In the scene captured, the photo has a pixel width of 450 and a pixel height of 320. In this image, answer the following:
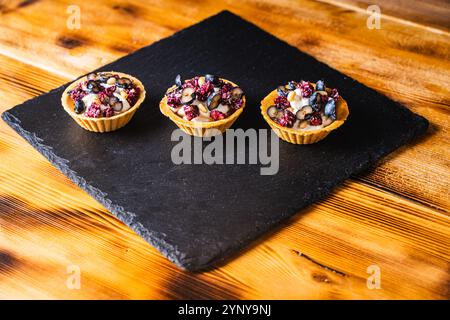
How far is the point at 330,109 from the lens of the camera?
2.09 metres

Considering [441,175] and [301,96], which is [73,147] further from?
[441,175]

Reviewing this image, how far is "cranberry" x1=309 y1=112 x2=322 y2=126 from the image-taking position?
2081 millimetres

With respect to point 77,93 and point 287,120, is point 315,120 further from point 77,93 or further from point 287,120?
point 77,93

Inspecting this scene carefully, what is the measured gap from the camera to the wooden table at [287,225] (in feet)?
5.78

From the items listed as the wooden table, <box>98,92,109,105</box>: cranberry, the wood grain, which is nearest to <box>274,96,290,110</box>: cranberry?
the wooden table

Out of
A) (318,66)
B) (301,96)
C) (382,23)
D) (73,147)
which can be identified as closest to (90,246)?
(73,147)

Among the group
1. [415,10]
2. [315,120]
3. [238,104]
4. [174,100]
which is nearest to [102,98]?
[174,100]

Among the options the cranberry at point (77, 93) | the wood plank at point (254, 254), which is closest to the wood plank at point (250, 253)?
the wood plank at point (254, 254)

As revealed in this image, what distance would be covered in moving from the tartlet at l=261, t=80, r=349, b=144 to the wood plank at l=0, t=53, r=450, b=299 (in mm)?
222

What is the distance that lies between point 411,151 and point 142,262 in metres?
1.00

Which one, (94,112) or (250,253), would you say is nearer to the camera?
(250,253)

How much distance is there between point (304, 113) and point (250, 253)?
52 cm
